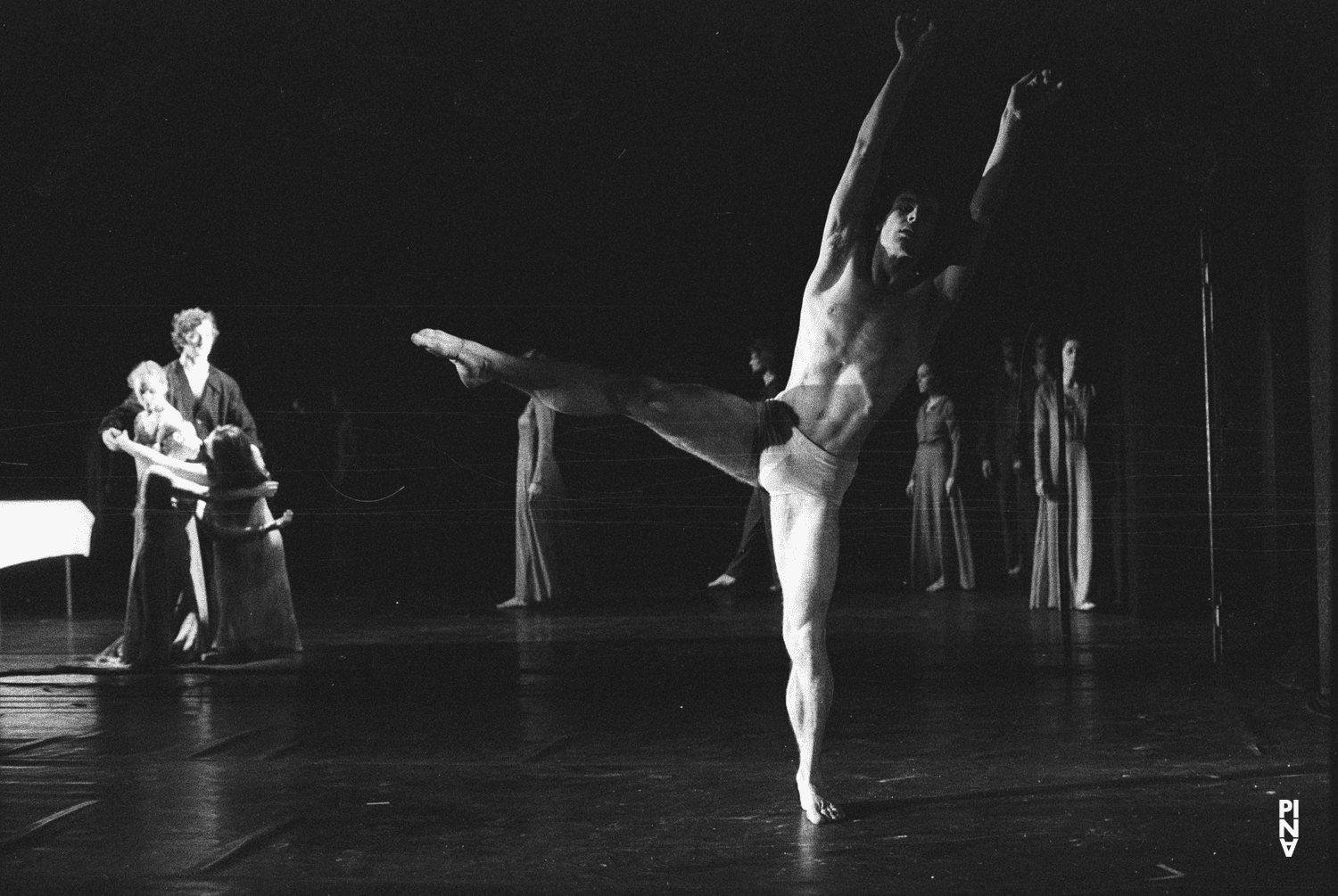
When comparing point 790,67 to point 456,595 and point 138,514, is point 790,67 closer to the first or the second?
point 138,514

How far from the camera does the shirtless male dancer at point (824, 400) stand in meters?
3.57

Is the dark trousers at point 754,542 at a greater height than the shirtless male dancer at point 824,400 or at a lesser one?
lesser

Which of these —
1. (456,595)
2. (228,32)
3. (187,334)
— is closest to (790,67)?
(228,32)

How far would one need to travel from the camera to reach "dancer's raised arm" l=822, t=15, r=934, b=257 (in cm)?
346

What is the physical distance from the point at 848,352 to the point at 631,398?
1.74 ft

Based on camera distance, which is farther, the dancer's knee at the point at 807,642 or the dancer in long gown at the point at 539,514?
the dancer in long gown at the point at 539,514

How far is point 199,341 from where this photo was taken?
631cm

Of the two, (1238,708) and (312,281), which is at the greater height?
(312,281)

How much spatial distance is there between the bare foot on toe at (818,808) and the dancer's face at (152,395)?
12.2ft

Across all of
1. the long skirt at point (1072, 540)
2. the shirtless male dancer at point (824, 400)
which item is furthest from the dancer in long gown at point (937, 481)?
the shirtless male dancer at point (824, 400)

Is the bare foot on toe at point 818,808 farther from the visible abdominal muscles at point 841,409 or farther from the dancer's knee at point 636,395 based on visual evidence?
the dancer's knee at point 636,395

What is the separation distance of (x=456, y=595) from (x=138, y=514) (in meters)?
3.14

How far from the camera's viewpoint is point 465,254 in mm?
7199

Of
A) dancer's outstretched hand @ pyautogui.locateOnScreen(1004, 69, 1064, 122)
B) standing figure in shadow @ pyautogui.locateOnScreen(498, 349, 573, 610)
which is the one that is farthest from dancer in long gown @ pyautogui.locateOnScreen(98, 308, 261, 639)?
dancer's outstretched hand @ pyautogui.locateOnScreen(1004, 69, 1064, 122)
